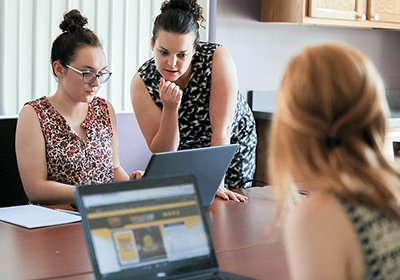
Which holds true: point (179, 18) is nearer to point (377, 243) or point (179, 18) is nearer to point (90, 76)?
point (90, 76)

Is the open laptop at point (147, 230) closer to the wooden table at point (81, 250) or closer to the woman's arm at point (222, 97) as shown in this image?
the wooden table at point (81, 250)

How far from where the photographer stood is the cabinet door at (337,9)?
14.4ft

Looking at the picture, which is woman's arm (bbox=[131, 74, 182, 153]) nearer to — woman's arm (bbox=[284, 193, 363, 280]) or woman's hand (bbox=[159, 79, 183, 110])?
woman's hand (bbox=[159, 79, 183, 110])

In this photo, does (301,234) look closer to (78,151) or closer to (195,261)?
(195,261)

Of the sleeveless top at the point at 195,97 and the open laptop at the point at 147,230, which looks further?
the sleeveless top at the point at 195,97

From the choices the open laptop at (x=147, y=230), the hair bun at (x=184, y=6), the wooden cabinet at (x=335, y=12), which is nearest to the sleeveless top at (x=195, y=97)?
the hair bun at (x=184, y=6)

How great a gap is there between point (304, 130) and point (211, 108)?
1690mm

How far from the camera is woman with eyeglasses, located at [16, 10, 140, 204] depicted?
2.73 m

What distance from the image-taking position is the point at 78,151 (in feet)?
9.35

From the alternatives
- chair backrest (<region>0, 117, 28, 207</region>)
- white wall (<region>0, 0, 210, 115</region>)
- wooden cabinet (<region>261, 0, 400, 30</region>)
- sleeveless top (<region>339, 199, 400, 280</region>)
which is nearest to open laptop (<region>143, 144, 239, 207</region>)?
chair backrest (<region>0, 117, 28, 207</region>)

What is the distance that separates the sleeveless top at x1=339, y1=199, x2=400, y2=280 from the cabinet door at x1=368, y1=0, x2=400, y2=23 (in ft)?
11.7

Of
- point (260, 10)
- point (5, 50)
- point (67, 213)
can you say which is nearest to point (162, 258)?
point (67, 213)

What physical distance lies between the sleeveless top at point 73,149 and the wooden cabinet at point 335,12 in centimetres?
180

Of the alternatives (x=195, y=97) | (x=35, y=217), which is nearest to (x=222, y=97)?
(x=195, y=97)
